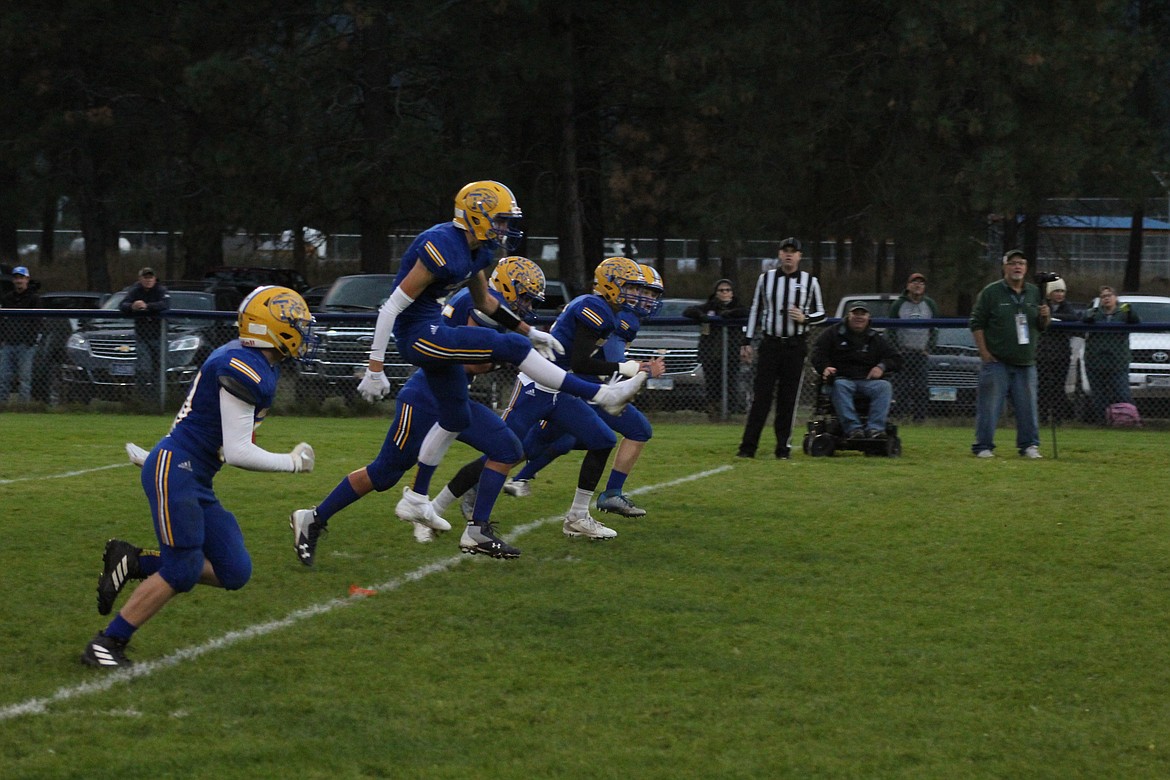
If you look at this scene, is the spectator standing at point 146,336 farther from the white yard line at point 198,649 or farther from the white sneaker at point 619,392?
the white sneaker at point 619,392

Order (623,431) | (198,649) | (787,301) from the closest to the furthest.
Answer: (198,649)
(623,431)
(787,301)

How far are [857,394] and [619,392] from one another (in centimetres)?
716

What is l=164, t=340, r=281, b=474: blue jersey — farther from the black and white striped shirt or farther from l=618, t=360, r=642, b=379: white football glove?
the black and white striped shirt

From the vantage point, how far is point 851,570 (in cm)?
809

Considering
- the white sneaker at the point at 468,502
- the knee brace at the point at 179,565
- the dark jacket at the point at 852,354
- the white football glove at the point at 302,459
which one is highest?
the white football glove at the point at 302,459

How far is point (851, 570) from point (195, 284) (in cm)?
2812

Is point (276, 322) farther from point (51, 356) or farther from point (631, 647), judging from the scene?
point (51, 356)

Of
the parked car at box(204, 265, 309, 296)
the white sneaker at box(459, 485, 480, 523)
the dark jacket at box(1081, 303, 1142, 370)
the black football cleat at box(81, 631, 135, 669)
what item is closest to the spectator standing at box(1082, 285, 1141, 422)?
the dark jacket at box(1081, 303, 1142, 370)

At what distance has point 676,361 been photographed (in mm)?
18016

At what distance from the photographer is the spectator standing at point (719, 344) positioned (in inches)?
698

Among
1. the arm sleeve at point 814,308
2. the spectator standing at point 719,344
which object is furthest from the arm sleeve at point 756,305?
the spectator standing at point 719,344

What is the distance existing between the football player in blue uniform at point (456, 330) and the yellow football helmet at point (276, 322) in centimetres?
182

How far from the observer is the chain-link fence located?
1730 cm

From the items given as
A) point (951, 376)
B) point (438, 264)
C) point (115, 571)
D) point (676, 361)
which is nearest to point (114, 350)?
point (676, 361)
